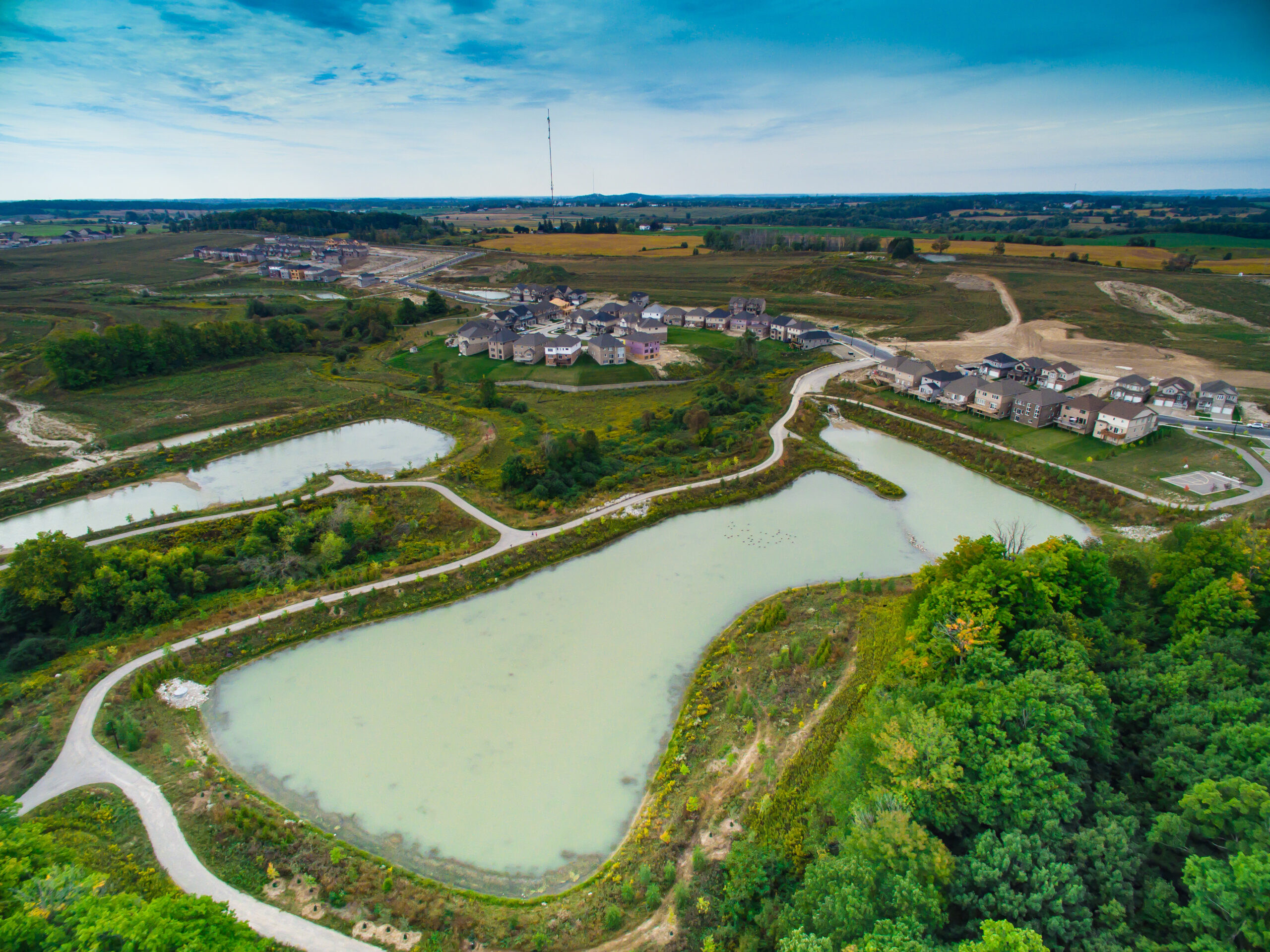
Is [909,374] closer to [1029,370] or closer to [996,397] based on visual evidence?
[996,397]

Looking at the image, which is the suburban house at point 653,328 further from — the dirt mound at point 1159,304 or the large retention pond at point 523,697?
the dirt mound at point 1159,304

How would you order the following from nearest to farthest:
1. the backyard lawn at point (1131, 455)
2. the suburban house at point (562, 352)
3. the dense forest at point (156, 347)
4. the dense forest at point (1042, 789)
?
the dense forest at point (1042, 789), the backyard lawn at point (1131, 455), the dense forest at point (156, 347), the suburban house at point (562, 352)

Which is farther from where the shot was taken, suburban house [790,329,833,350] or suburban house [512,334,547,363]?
suburban house [790,329,833,350]

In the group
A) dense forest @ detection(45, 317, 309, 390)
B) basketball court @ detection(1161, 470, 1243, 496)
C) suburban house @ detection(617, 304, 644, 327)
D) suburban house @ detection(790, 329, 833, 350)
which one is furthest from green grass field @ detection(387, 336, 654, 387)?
basketball court @ detection(1161, 470, 1243, 496)

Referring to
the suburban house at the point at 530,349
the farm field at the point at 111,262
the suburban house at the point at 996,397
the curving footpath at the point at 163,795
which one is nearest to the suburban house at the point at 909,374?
the suburban house at the point at 996,397

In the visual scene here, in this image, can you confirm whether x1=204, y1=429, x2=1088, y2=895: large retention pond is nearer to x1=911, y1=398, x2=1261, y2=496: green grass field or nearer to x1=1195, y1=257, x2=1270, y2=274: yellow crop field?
x1=911, y1=398, x2=1261, y2=496: green grass field

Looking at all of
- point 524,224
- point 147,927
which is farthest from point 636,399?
point 524,224

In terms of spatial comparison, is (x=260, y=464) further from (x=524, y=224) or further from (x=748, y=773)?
(x=524, y=224)
